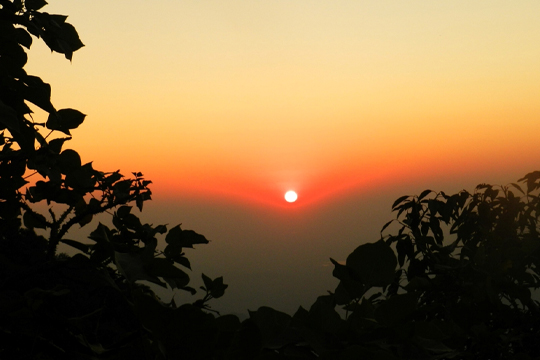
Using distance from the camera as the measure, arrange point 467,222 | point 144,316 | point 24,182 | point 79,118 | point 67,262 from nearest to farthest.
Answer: point 144,316 → point 67,262 → point 79,118 → point 24,182 → point 467,222

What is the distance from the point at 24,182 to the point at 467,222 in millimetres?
3893

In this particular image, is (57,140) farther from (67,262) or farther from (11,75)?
(67,262)

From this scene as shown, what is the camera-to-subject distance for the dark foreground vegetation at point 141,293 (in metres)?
0.83

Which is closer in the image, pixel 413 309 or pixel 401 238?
pixel 413 309

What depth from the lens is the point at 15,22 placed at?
170 cm

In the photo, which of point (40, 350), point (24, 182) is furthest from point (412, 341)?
point (24, 182)

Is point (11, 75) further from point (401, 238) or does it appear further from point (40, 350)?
point (401, 238)

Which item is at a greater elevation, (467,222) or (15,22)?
(15,22)

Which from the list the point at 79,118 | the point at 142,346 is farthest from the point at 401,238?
the point at 142,346

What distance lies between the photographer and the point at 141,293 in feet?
2.51

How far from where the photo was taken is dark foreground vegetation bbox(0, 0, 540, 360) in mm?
833

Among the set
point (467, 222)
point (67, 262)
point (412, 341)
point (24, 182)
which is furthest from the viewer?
point (467, 222)

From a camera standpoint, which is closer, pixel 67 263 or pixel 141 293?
pixel 141 293

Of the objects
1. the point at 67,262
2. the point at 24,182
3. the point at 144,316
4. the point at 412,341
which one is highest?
the point at 24,182
